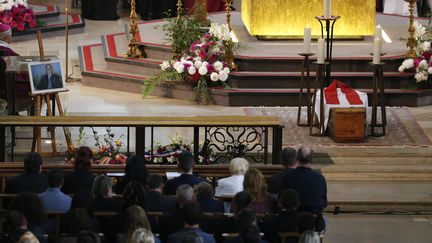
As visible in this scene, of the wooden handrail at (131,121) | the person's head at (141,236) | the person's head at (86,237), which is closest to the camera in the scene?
the person's head at (86,237)

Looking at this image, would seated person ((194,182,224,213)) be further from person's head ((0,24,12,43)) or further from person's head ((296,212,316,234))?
person's head ((0,24,12,43))

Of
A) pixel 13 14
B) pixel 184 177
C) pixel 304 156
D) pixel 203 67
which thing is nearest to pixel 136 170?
pixel 184 177

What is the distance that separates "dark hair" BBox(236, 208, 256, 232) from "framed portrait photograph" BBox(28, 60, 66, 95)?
5.07 metres

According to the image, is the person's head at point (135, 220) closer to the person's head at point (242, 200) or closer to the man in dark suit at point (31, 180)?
the person's head at point (242, 200)

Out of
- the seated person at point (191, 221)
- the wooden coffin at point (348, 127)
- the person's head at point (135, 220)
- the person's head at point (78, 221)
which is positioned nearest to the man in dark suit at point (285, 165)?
the seated person at point (191, 221)

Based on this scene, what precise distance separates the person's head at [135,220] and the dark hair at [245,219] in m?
0.72

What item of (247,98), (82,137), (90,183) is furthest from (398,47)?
(90,183)

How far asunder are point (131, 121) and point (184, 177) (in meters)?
2.34

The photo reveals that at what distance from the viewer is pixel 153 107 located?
16.9m

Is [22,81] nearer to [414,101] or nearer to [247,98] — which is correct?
[247,98]

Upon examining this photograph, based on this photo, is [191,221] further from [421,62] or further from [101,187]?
[421,62]

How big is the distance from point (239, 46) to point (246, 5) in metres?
1.33

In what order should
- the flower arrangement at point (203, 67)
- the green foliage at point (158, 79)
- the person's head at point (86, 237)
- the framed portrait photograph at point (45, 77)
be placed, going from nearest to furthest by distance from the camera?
1. the person's head at point (86, 237)
2. the framed portrait photograph at point (45, 77)
3. the flower arrangement at point (203, 67)
4. the green foliage at point (158, 79)

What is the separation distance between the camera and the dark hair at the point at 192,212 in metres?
9.52
